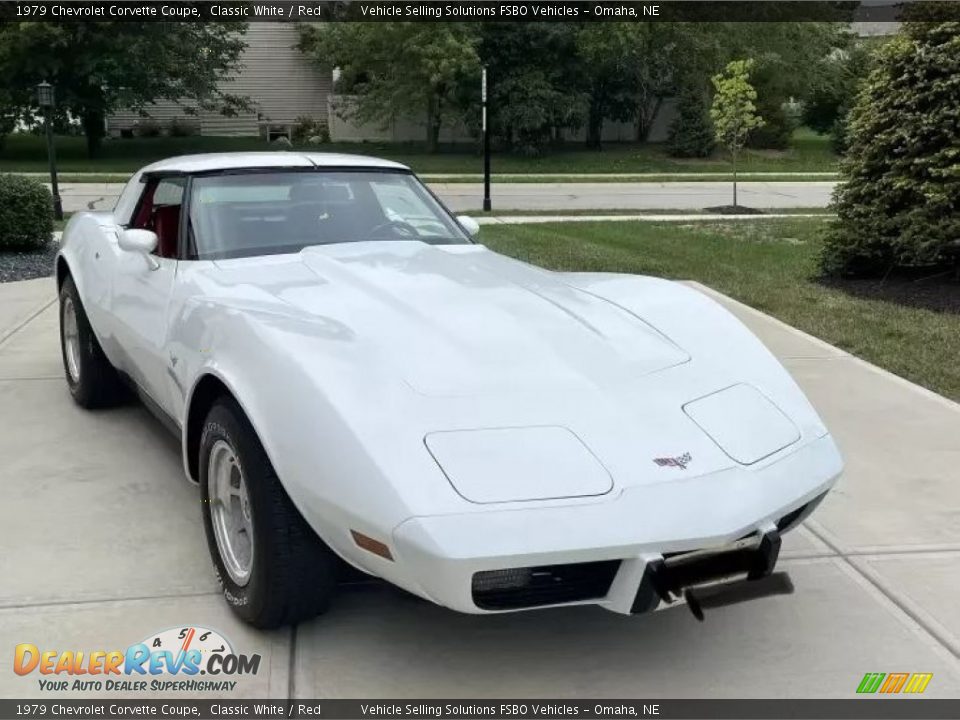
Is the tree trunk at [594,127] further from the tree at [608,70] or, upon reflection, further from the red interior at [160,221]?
the red interior at [160,221]

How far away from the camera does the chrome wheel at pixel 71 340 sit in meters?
5.32

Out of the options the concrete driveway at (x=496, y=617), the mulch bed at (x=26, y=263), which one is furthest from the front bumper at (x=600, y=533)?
→ the mulch bed at (x=26, y=263)

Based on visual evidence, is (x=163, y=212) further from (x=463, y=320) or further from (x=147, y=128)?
(x=147, y=128)

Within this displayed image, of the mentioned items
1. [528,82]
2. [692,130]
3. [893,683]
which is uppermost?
[528,82]

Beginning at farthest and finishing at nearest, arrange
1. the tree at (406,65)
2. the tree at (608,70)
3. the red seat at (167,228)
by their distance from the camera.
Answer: the tree at (608,70) → the tree at (406,65) → the red seat at (167,228)

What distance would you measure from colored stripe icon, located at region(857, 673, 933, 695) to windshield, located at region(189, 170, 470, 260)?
2548 millimetres

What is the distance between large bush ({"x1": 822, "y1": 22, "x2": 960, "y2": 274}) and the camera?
7926 millimetres

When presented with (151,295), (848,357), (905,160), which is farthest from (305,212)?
(905,160)

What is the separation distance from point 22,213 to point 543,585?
9.84m

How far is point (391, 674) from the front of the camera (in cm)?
279

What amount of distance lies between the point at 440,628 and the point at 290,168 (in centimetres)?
225

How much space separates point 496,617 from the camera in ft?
10.3

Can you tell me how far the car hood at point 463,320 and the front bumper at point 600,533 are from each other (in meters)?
0.47

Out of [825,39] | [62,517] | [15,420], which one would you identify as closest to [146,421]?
[15,420]
